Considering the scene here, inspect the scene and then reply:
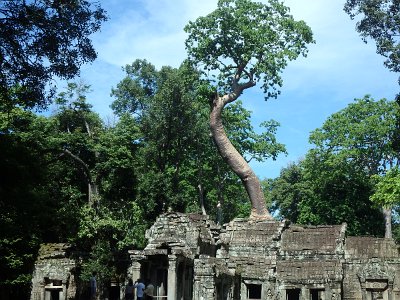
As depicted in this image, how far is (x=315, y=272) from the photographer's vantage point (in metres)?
23.7

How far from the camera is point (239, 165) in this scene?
29594 mm

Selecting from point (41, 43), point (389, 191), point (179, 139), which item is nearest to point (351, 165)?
point (179, 139)

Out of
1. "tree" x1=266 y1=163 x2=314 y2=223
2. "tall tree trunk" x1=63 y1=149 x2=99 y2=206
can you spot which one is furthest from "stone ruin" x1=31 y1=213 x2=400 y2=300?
"tree" x1=266 y1=163 x2=314 y2=223

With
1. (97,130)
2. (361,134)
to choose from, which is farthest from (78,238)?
(361,134)

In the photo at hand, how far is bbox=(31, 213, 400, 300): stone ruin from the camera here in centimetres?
2175

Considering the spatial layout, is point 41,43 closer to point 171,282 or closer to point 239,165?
point 171,282

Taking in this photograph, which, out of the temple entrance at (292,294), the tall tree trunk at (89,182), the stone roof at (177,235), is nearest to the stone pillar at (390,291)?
the temple entrance at (292,294)

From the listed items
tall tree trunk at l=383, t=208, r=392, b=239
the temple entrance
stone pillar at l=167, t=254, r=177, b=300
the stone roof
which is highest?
tall tree trunk at l=383, t=208, r=392, b=239

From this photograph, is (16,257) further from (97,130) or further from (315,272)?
(315,272)

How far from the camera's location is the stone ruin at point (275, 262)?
21750 millimetres

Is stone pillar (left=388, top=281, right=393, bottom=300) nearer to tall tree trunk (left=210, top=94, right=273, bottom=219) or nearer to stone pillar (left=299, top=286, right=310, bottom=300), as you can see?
stone pillar (left=299, top=286, right=310, bottom=300)

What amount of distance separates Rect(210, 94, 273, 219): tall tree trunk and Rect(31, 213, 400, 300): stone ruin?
2.48 metres

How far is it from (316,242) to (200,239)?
18.9 feet

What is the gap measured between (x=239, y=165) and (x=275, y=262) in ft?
22.5
